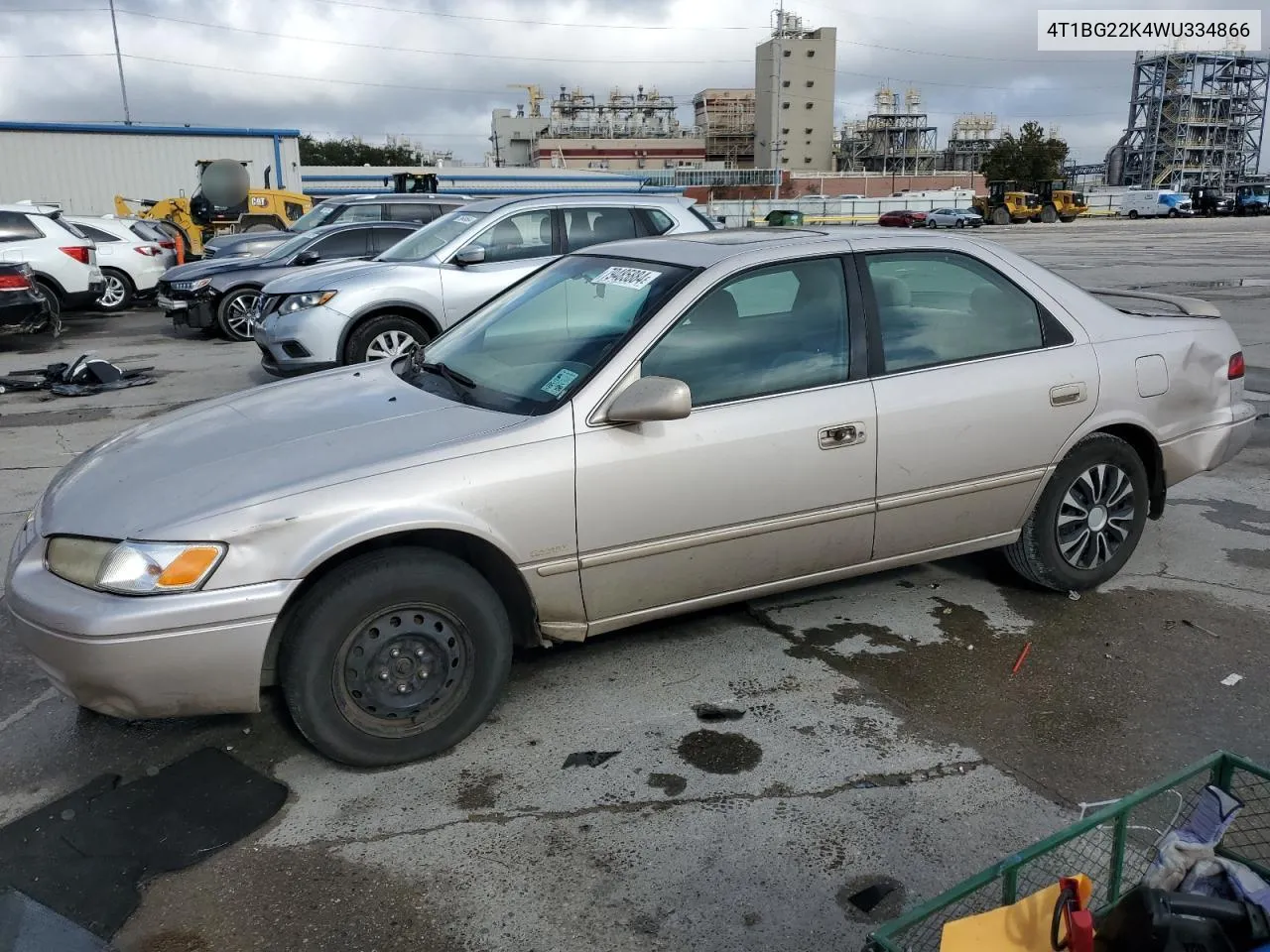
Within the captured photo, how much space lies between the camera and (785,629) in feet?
A: 13.9

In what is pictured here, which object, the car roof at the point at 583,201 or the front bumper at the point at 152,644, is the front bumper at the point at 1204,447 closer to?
the front bumper at the point at 152,644

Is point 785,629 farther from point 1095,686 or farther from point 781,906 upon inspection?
point 781,906

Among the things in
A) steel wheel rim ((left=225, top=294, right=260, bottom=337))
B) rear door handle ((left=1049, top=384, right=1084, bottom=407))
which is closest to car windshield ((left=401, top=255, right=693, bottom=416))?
rear door handle ((left=1049, top=384, right=1084, bottom=407))

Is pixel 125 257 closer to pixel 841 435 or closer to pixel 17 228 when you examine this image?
pixel 17 228

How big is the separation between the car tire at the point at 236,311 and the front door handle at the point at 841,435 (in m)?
10.4

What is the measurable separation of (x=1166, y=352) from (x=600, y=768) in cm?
315

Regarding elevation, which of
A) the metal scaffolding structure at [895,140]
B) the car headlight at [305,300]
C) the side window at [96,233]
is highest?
the metal scaffolding structure at [895,140]

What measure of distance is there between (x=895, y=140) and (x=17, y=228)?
120897mm

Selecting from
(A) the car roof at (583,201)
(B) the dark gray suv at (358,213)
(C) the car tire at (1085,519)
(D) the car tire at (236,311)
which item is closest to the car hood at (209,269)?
(D) the car tire at (236,311)

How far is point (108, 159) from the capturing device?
2853 centimetres

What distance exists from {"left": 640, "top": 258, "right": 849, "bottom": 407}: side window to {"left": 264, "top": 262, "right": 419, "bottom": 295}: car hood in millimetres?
5474

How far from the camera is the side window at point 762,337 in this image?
11.9 ft

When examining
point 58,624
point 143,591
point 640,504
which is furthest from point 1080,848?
point 58,624

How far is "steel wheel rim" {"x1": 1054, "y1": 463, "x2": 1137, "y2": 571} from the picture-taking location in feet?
14.4
